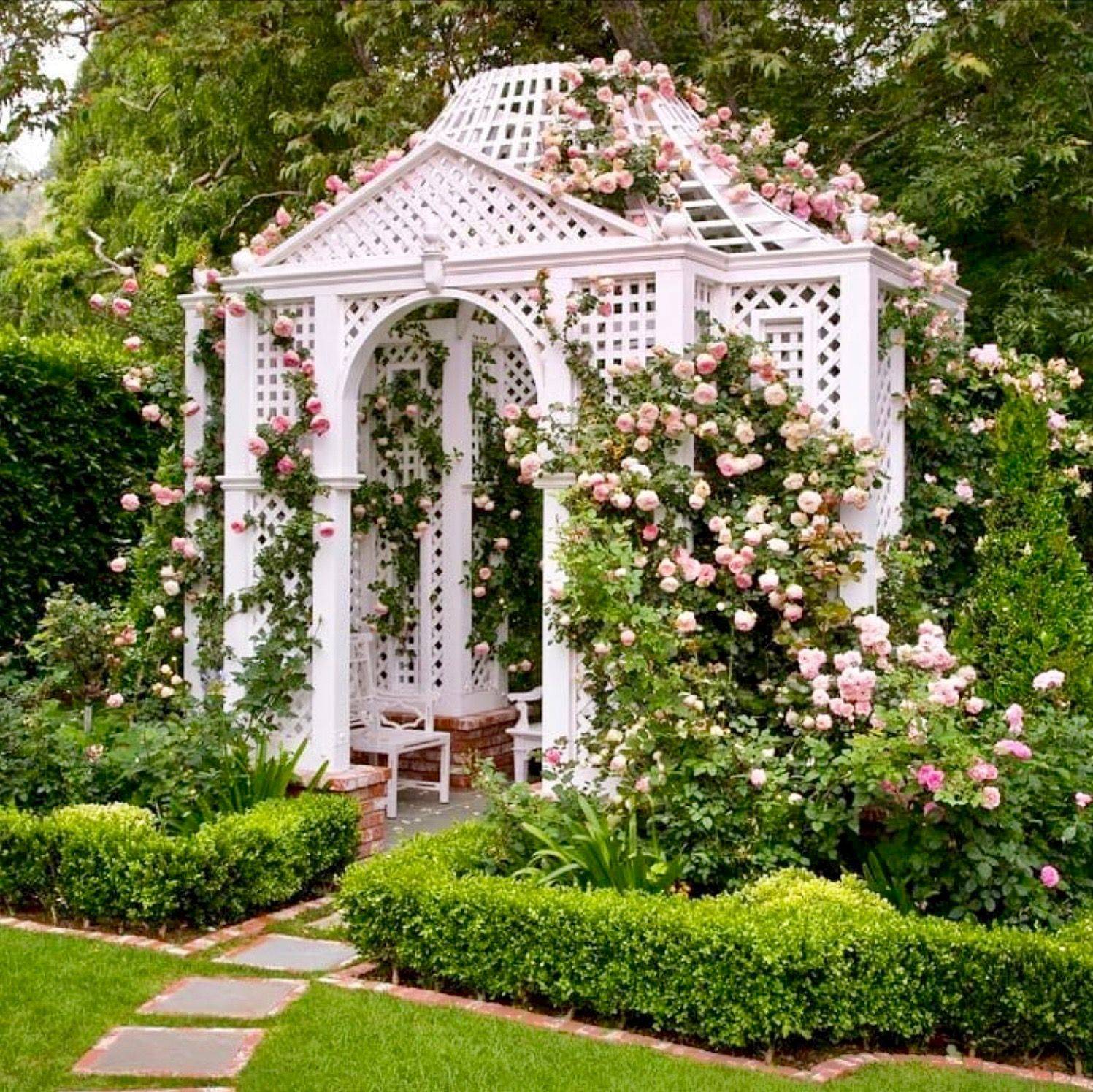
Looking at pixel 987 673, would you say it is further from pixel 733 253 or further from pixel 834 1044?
pixel 834 1044

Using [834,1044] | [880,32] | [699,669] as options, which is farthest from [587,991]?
[880,32]

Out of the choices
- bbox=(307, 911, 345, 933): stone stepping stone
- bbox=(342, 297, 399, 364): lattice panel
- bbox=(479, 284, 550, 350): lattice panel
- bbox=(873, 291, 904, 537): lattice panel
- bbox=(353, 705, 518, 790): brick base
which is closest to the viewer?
bbox=(307, 911, 345, 933): stone stepping stone

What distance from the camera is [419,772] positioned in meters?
9.88

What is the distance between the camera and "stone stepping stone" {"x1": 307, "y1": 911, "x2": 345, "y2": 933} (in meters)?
6.48

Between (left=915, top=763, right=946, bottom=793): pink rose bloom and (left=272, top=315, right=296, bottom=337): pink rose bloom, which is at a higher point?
(left=272, top=315, right=296, bottom=337): pink rose bloom

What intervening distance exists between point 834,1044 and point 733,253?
363 centimetres

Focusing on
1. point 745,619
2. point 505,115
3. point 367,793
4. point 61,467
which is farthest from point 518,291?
point 61,467

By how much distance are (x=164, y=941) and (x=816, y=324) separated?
3.90 metres

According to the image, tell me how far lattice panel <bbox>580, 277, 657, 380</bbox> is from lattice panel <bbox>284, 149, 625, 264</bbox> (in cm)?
33

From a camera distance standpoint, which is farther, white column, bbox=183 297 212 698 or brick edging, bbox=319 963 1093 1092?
white column, bbox=183 297 212 698

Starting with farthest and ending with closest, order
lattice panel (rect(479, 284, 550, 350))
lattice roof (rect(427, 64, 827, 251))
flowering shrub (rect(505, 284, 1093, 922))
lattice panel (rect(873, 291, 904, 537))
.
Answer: lattice panel (rect(873, 291, 904, 537)) → lattice roof (rect(427, 64, 827, 251)) → lattice panel (rect(479, 284, 550, 350)) → flowering shrub (rect(505, 284, 1093, 922))

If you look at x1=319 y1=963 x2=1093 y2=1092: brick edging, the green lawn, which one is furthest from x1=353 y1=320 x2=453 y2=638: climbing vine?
x1=319 y1=963 x2=1093 y2=1092: brick edging

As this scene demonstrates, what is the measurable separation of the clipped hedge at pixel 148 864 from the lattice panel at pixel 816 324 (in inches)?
118

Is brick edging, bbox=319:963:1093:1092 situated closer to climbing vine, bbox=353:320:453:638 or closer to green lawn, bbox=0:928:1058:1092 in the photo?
green lawn, bbox=0:928:1058:1092
